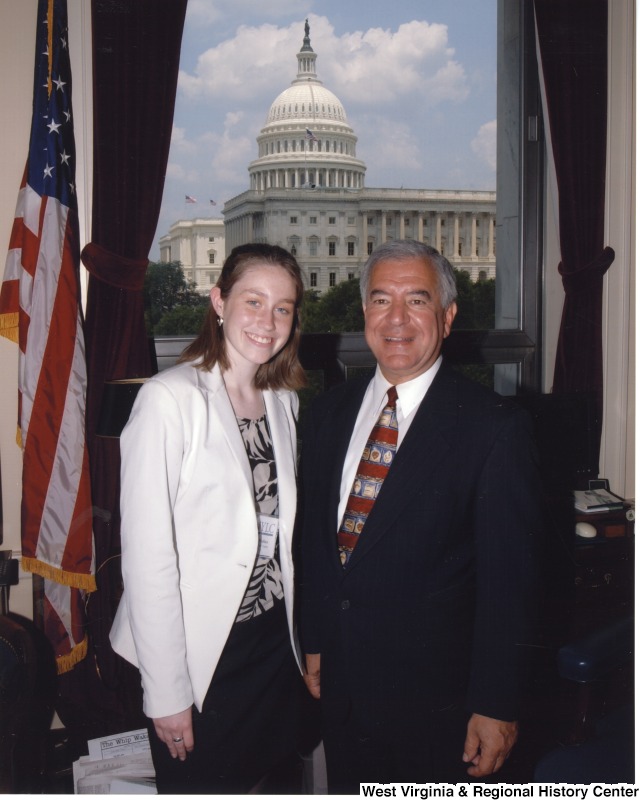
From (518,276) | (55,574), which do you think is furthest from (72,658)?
(518,276)

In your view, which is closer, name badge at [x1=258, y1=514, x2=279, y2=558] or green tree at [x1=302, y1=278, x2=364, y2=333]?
name badge at [x1=258, y1=514, x2=279, y2=558]

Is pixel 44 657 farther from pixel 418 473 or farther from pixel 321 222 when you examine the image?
pixel 321 222

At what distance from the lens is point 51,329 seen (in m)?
2.45

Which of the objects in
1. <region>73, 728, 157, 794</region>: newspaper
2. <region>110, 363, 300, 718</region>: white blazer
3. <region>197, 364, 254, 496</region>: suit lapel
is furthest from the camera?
<region>73, 728, 157, 794</region>: newspaper

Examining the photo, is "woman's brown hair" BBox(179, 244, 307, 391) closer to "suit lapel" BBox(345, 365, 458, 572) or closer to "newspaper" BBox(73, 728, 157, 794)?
"suit lapel" BBox(345, 365, 458, 572)

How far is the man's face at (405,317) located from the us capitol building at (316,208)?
1.54m

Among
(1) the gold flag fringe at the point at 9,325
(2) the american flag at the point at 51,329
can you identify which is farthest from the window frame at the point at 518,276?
(1) the gold flag fringe at the point at 9,325

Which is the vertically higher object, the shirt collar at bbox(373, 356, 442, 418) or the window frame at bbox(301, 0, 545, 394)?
the window frame at bbox(301, 0, 545, 394)

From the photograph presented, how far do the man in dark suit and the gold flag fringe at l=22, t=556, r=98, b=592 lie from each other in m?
1.27

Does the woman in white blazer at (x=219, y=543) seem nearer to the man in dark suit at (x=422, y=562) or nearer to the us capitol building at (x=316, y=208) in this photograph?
the man in dark suit at (x=422, y=562)

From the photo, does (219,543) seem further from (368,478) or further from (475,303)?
(475,303)

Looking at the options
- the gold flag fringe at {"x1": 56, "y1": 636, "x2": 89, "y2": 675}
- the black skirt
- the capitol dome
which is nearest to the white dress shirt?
the black skirt

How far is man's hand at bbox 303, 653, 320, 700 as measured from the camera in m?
1.75

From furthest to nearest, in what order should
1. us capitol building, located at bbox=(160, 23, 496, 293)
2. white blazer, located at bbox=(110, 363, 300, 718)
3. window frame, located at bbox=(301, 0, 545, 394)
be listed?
window frame, located at bbox=(301, 0, 545, 394) → us capitol building, located at bbox=(160, 23, 496, 293) → white blazer, located at bbox=(110, 363, 300, 718)
